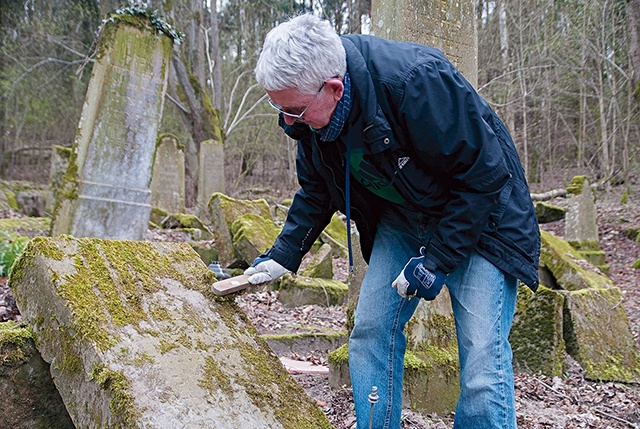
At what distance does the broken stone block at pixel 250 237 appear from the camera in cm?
664

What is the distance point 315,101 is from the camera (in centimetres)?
188

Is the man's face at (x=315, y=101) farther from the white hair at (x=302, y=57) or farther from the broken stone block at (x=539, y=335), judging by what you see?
the broken stone block at (x=539, y=335)

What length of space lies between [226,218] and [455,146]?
596cm

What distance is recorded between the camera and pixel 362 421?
7.13 ft

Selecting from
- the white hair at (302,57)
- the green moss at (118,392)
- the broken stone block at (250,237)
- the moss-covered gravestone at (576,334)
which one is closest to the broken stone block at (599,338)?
the moss-covered gravestone at (576,334)

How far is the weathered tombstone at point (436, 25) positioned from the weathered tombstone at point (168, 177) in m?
10.3

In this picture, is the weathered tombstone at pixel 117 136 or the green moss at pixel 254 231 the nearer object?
the weathered tombstone at pixel 117 136

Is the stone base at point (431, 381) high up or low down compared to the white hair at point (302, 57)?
down

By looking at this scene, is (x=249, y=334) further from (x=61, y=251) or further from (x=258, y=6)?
(x=258, y=6)

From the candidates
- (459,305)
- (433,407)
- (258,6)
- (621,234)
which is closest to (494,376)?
(459,305)

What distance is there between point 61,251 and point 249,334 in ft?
3.06

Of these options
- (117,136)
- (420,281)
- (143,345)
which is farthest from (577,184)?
(143,345)

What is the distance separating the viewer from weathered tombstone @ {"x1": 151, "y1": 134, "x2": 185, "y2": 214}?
13.0m

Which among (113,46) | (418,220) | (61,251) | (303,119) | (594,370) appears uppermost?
(113,46)
